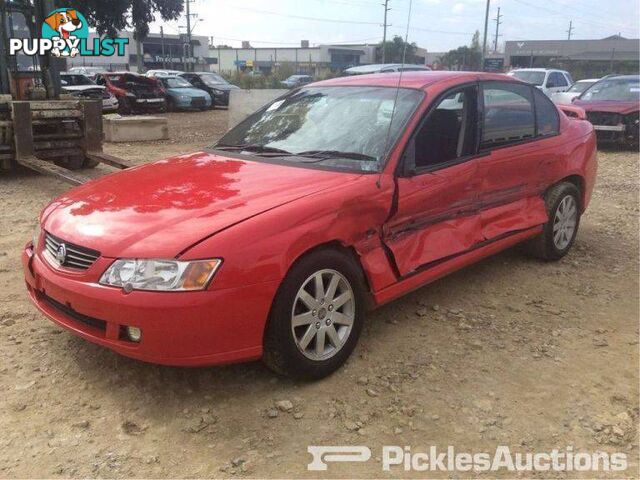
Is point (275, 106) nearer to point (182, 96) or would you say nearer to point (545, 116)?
point (545, 116)

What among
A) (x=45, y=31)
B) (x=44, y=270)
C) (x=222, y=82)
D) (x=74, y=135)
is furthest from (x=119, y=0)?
(x=44, y=270)

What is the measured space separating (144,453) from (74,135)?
7617mm

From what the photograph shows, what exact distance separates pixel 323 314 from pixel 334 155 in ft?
3.59

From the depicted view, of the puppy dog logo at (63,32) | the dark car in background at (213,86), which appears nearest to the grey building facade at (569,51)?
the dark car in background at (213,86)

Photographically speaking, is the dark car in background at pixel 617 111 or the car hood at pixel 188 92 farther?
the car hood at pixel 188 92

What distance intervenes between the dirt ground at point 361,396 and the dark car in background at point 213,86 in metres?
21.1

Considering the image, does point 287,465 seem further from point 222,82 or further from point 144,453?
point 222,82

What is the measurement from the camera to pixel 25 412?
111 inches

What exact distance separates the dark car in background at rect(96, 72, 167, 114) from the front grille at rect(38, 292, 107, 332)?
18.4 metres

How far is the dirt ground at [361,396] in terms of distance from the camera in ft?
8.48

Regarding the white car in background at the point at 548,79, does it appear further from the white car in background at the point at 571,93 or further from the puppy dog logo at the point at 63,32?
the puppy dog logo at the point at 63,32

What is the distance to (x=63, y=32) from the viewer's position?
12.2m

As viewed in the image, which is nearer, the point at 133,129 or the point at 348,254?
the point at 348,254

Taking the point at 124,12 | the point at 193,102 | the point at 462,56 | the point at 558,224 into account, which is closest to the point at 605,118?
the point at 558,224
